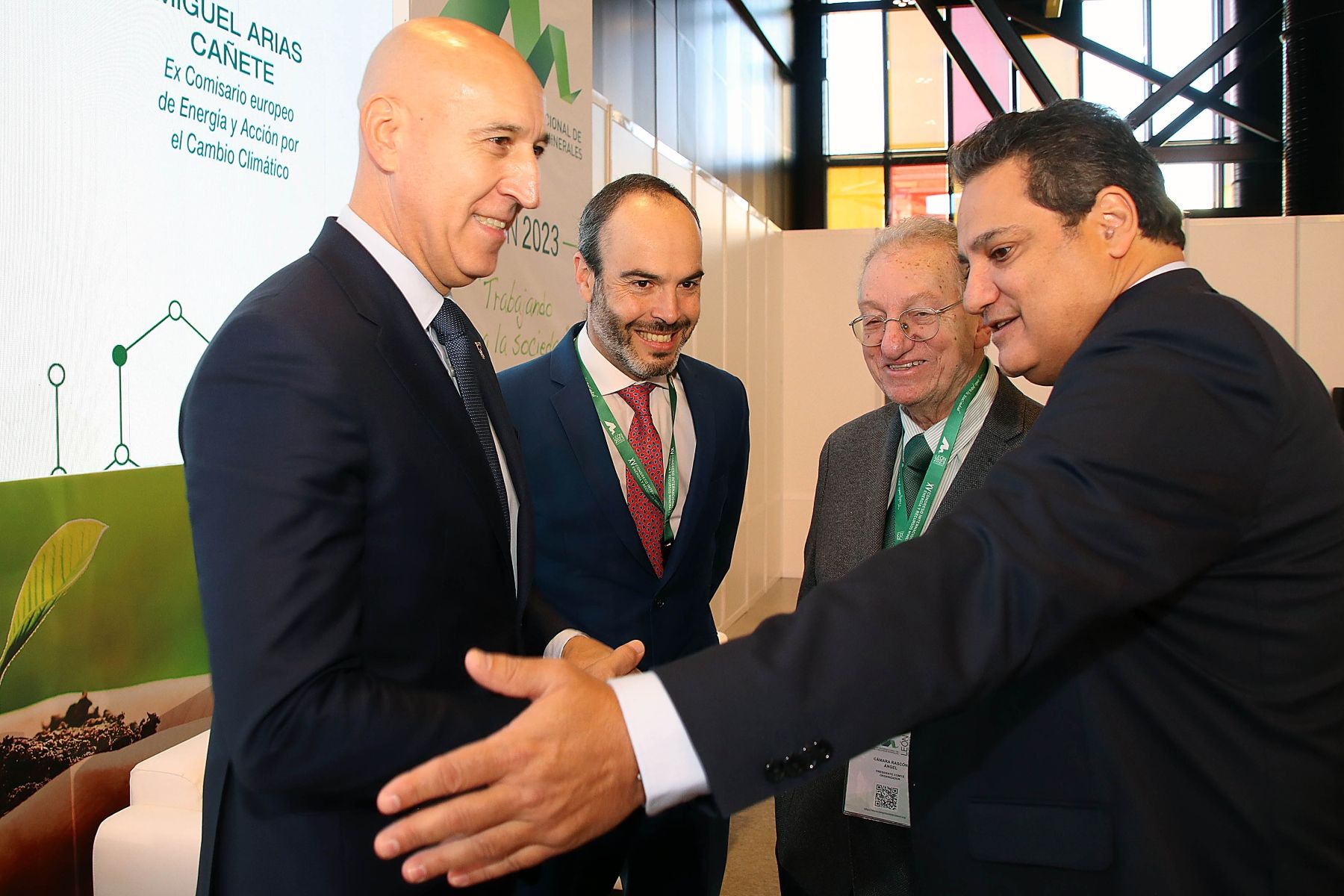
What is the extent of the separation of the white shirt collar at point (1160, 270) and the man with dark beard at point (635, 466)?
48.8 inches

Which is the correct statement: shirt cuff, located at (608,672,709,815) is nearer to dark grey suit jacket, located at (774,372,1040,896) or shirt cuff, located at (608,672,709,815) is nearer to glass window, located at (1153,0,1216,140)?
dark grey suit jacket, located at (774,372,1040,896)

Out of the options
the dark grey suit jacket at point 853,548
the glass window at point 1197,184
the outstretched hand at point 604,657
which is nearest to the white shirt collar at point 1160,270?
the dark grey suit jacket at point 853,548

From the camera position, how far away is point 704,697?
3.21 feet

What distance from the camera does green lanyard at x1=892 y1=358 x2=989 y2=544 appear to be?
6.58 feet

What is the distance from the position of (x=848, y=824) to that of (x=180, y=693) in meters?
1.67

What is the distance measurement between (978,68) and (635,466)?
12755mm

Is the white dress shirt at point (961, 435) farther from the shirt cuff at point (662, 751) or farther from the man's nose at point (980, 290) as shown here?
the shirt cuff at point (662, 751)

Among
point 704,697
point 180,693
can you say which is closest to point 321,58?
point 180,693

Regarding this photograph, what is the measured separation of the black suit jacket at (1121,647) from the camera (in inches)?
39.2

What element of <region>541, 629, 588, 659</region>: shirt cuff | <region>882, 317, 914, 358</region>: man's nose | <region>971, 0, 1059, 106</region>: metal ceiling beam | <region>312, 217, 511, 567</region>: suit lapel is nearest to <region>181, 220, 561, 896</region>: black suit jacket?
<region>312, 217, 511, 567</region>: suit lapel

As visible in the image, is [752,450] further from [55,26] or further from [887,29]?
[887,29]

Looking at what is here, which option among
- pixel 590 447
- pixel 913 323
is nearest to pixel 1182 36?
pixel 913 323

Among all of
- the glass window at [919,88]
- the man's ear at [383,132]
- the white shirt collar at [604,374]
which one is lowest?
the white shirt collar at [604,374]

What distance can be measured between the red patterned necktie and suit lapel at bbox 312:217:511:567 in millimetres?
971
